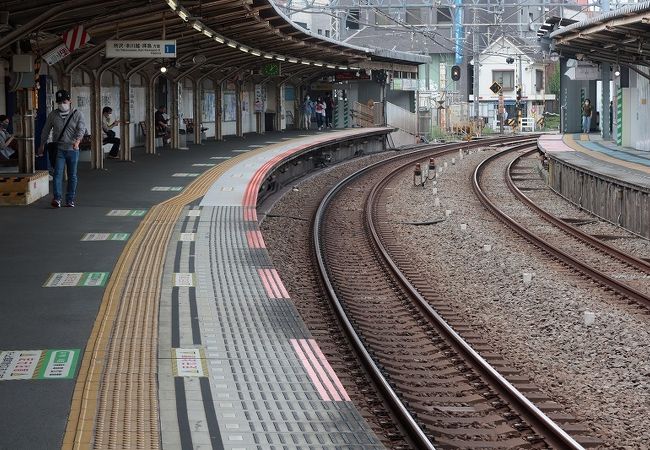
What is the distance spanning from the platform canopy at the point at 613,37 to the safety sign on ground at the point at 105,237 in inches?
424

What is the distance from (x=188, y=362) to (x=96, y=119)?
49.6 ft

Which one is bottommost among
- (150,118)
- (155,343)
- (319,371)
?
(319,371)

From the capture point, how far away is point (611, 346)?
10.1 metres

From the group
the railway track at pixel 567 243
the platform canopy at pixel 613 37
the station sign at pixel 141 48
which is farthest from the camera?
the platform canopy at pixel 613 37

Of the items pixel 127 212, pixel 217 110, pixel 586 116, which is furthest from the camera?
pixel 586 116

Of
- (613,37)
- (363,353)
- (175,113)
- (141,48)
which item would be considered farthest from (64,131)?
(613,37)

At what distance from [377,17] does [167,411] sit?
74353mm

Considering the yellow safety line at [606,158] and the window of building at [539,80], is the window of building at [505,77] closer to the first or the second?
the window of building at [539,80]

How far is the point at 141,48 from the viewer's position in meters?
19.2

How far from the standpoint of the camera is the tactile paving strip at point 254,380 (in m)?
5.87

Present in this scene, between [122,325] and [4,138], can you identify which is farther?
[4,138]

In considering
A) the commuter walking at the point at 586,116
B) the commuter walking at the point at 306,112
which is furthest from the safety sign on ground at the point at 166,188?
the commuter walking at the point at 306,112

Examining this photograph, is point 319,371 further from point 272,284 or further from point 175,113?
point 175,113

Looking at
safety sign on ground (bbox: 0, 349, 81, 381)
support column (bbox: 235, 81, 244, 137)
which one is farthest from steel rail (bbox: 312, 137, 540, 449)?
support column (bbox: 235, 81, 244, 137)
